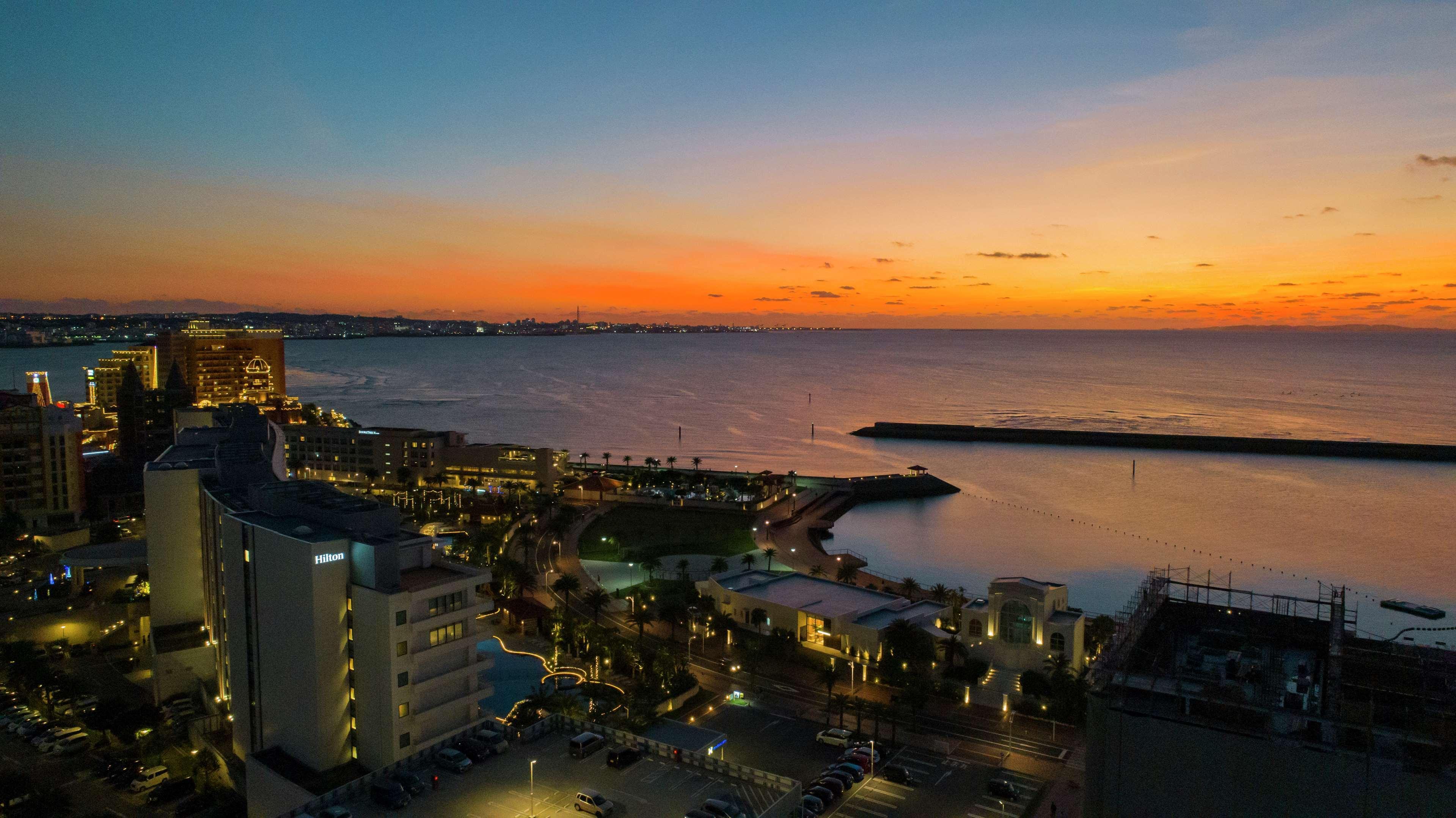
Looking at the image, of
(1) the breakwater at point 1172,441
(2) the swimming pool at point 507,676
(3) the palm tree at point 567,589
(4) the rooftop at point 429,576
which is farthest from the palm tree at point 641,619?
(1) the breakwater at point 1172,441

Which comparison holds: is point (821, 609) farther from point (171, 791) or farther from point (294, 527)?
A: point (171, 791)

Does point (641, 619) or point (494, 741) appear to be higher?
point (494, 741)

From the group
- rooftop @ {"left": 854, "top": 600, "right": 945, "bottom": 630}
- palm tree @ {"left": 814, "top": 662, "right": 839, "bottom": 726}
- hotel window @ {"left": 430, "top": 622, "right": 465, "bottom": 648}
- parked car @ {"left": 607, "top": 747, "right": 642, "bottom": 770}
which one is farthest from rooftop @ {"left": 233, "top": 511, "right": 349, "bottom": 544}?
rooftop @ {"left": 854, "top": 600, "right": 945, "bottom": 630}

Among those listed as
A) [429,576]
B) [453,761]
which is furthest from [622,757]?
[429,576]

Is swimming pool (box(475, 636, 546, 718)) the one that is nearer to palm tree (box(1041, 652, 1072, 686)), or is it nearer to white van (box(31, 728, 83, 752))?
white van (box(31, 728, 83, 752))

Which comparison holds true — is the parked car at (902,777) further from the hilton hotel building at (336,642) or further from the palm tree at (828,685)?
the hilton hotel building at (336,642)

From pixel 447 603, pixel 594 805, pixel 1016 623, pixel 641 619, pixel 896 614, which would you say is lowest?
pixel 641 619
